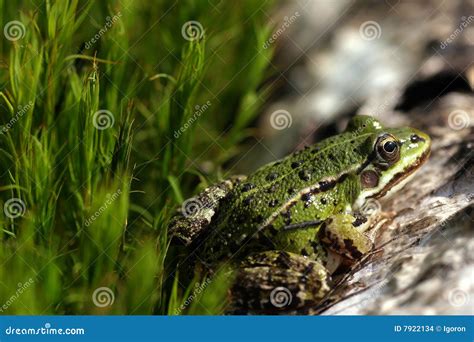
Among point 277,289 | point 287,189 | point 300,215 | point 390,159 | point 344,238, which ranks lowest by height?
point 277,289

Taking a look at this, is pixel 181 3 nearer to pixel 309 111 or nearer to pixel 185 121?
pixel 185 121

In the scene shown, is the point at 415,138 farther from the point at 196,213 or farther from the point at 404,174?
the point at 196,213

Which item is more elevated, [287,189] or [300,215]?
[287,189]

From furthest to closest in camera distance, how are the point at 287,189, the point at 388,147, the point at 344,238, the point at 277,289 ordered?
the point at 388,147 → the point at 287,189 → the point at 344,238 → the point at 277,289

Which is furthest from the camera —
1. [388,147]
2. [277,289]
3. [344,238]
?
[388,147]

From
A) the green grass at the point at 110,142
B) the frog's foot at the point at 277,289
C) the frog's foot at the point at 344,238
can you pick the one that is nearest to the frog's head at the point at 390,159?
the frog's foot at the point at 344,238

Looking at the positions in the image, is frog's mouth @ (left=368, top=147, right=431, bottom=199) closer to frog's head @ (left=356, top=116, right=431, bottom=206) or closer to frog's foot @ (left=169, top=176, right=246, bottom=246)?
frog's head @ (left=356, top=116, right=431, bottom=206)

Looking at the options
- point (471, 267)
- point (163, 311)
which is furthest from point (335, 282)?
point (163, 311)

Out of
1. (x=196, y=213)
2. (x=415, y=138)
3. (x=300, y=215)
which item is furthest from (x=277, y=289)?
(x=415, y=138)
